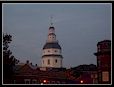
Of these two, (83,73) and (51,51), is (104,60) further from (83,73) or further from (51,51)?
(51,51)

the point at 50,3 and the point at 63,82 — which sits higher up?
the point at 50,3

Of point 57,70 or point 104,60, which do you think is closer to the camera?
point 104,60

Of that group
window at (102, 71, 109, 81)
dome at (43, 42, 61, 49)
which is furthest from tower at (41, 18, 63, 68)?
window at (102, 71, 109, 81)

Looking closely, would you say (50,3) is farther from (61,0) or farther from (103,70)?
(103,70)

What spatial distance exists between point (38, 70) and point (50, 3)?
165 cm

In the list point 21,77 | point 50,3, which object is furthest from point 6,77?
point 50,3

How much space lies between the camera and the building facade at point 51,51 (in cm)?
2586

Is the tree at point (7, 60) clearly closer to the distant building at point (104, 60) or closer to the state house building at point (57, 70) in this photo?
the state house building at point (57, 70)

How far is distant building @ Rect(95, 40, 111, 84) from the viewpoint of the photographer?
2573cm

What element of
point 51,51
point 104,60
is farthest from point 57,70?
point 104,60

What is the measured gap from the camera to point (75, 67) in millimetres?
26000

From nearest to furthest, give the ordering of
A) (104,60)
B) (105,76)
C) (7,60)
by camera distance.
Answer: (105,76) → (104,60) → (7,60)

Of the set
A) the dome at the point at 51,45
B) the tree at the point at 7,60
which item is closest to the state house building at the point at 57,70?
the dome at the point at 51,45

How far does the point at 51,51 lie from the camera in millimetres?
25984
